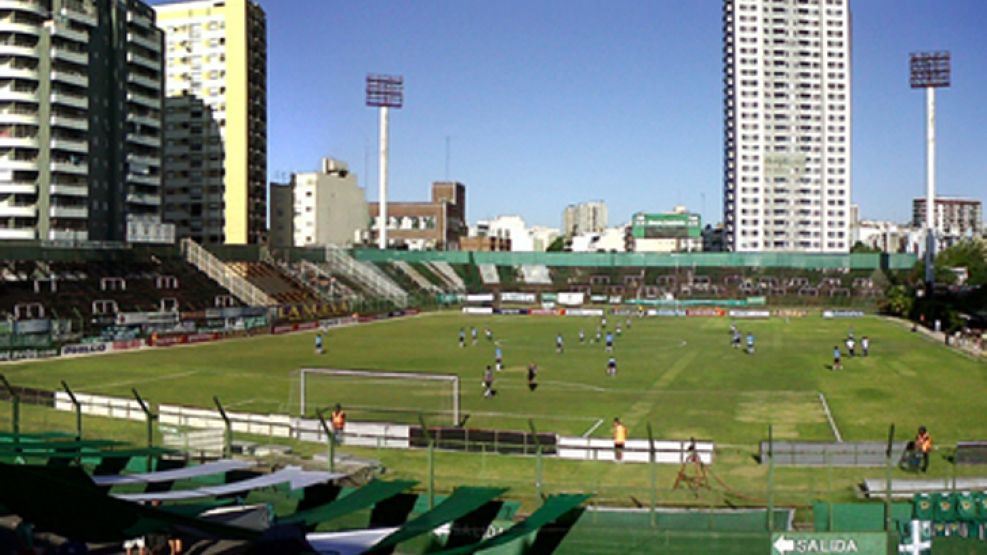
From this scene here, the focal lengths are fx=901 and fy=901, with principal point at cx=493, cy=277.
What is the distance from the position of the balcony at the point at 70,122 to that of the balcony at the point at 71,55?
5285mm

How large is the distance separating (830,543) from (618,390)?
2529cm

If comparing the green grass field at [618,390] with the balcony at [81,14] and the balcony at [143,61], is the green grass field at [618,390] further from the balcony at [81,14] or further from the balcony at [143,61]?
the balcony at [143,61]

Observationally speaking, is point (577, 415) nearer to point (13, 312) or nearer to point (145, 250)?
point (13, 312)

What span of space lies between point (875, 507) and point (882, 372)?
34271 millimetres

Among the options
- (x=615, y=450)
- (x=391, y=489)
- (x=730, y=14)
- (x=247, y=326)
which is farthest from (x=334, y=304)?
(x=730, y=14)

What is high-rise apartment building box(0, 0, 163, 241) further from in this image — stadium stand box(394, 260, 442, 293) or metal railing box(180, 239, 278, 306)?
stadium stand box(394, 260, 442, 293)

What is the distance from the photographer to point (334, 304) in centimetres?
9175

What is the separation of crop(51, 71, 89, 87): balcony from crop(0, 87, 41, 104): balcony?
7.58 ft

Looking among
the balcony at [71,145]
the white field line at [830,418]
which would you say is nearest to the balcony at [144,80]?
the balcony at [71,145]

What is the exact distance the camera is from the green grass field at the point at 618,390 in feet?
83.9

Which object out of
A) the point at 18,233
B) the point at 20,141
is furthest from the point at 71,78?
the point at 18,233

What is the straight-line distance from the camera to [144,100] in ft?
316

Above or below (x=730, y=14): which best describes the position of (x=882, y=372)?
below

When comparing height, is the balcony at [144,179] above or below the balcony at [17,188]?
above
